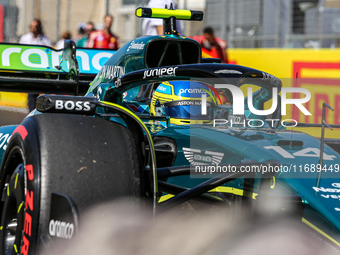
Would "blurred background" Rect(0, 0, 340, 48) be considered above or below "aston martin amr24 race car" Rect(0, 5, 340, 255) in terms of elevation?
above

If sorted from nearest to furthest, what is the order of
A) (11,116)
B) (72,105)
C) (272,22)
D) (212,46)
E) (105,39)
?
(72,105)
(11,116)
(212,46)
(105,39)
(272,22)

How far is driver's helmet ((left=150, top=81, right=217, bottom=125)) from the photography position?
2.62m

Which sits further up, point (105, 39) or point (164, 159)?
point (105, 39)

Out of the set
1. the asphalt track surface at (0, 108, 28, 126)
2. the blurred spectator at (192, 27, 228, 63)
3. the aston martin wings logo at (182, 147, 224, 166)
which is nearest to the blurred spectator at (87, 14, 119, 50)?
the blurred spectator at (192, 27, 228, 63)

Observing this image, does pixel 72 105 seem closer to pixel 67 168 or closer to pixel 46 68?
pixel 67 168

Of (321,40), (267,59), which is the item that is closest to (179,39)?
(267,59)

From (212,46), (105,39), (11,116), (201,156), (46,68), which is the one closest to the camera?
(201,156)

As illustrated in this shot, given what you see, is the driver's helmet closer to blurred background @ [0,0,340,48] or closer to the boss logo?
the boss logo

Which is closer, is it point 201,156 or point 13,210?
point 13,210

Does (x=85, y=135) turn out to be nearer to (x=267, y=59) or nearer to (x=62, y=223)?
(x=62, y=223)

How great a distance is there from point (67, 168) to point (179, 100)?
1.23m

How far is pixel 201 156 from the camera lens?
Answer: 2.10 meters

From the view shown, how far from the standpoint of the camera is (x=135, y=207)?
1.60 m

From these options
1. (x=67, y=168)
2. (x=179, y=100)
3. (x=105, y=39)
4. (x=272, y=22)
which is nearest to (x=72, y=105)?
(x=67, y=168)
